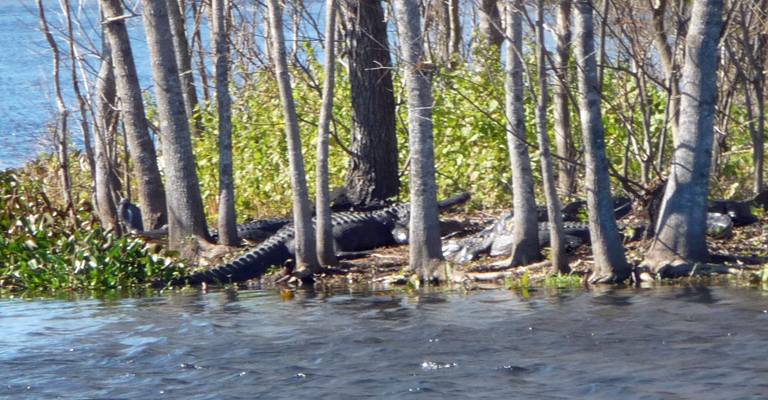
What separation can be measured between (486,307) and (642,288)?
60.1 inches

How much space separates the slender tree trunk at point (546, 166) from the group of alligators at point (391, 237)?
1.16 m

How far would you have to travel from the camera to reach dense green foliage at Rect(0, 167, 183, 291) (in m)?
→ 9.59

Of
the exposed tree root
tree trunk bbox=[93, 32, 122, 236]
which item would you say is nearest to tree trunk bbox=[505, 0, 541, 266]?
the exposed tree root

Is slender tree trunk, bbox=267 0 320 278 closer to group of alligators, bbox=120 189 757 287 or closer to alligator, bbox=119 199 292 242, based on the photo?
group of alligators, bbox=120 189 757 287

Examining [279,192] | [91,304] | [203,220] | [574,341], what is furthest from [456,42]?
[574,341]

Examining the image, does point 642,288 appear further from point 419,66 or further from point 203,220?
point 203,220

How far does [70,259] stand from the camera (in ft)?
32.2

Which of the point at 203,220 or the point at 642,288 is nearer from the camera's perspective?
the point at 642,288

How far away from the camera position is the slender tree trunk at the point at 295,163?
8617 mm

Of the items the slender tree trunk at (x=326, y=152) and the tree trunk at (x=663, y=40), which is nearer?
the slender tree trunk at (x=326, y=152)

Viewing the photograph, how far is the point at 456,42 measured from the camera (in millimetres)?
15820

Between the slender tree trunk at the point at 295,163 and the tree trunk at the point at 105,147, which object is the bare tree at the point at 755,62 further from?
the tree trunk at the point at 105,147

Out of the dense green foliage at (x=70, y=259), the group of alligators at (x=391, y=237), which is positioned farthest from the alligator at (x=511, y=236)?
the dense green foliage at (x=70, y=259)

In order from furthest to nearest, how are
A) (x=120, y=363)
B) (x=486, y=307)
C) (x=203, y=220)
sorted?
1. (x=203, y=220)
2. (x=486, y=307)
3. (x=120, y=363)
